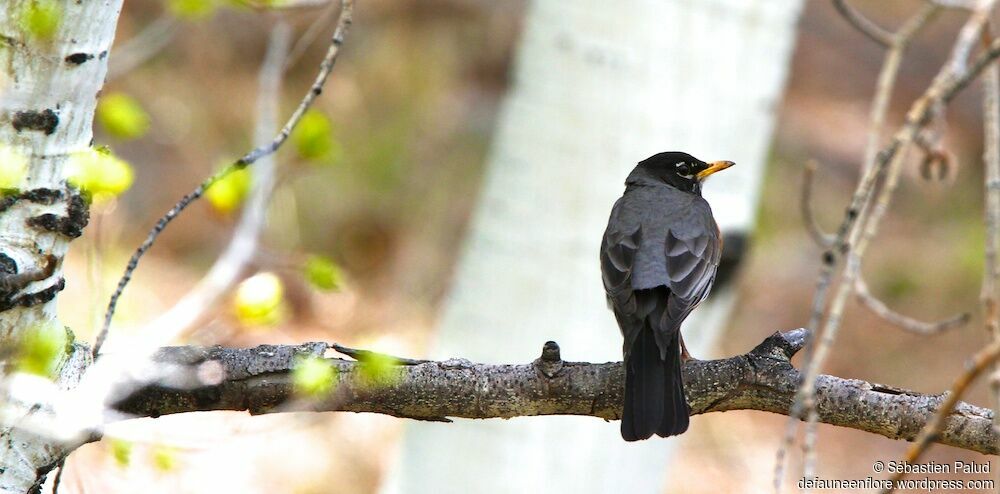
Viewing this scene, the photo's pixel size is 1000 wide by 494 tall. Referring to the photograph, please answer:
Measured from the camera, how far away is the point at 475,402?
2805 mm

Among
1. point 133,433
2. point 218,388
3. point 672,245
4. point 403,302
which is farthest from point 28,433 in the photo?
point 403,302

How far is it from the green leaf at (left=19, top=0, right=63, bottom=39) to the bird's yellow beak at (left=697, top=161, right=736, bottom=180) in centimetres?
326

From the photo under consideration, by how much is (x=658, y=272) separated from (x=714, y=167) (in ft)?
3.05

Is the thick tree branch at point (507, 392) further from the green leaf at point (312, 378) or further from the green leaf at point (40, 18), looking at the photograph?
the green leaf at point (40, 18)

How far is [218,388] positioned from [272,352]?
171mm

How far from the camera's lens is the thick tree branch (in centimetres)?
266

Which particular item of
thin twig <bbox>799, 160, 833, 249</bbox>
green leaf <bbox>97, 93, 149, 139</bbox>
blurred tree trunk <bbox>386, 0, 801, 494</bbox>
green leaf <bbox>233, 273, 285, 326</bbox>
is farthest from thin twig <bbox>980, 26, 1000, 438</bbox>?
blurred tree trunk <bbox>386, 0, 801, 494</bbox>

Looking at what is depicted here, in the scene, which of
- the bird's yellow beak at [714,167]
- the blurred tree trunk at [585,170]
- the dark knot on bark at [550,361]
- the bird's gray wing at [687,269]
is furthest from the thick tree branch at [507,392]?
the blurred tree trunk at [585,170]

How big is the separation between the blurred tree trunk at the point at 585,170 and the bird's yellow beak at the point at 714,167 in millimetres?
160

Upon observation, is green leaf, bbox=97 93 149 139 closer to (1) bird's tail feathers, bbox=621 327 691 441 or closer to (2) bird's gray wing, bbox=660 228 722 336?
(1) bird's tail feathers, bbox=621 327 691 441

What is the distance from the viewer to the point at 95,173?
225cm

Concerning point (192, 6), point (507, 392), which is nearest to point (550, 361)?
point (507, 392)

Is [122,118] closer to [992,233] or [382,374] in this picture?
[382,374]

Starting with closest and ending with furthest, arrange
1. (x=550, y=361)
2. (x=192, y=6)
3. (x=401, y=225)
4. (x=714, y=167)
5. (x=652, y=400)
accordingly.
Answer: (x=550, y=361) → (x=652, y=400) → (x=192, y=6) → (x=714, y=167) → (x=401, y=225)
